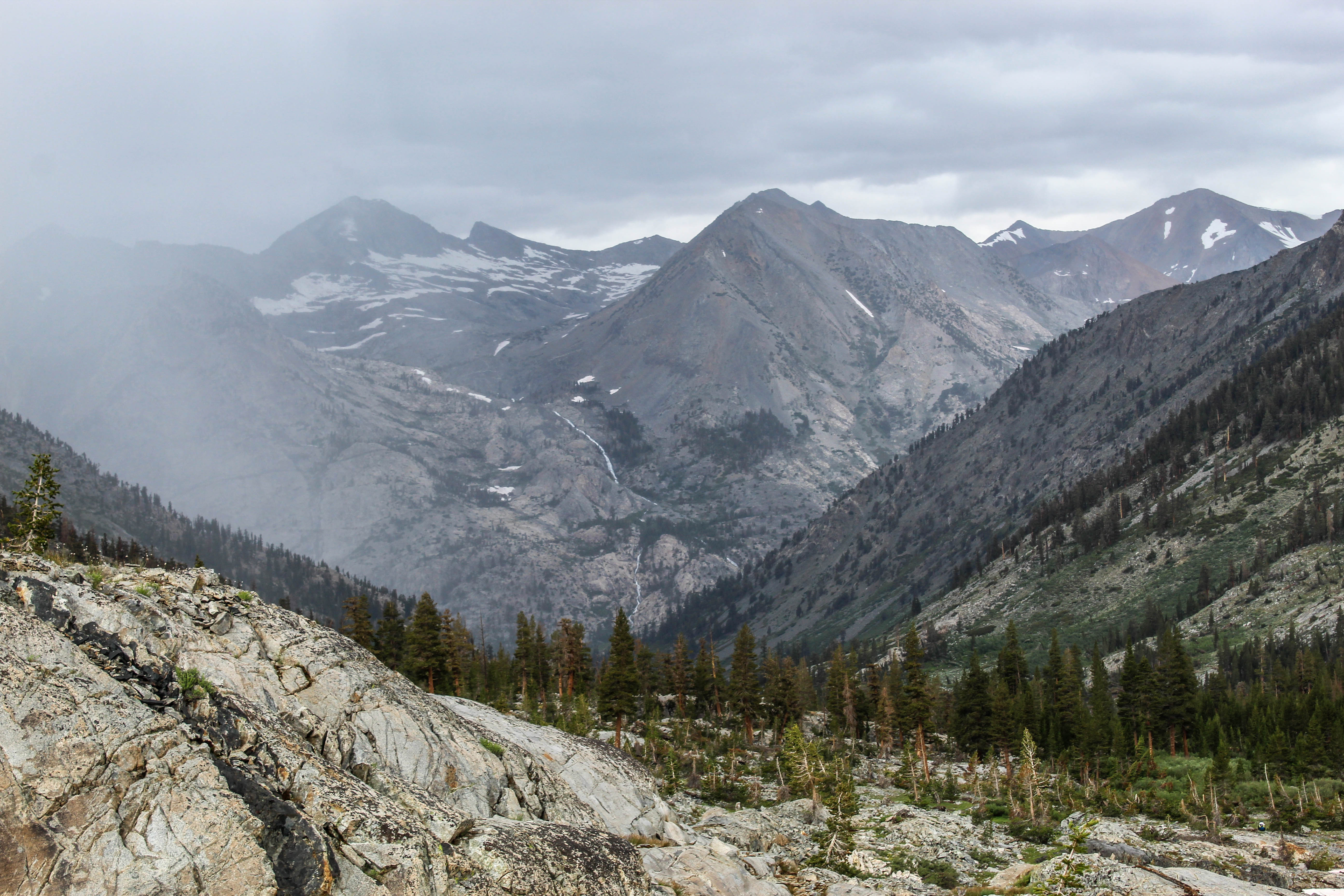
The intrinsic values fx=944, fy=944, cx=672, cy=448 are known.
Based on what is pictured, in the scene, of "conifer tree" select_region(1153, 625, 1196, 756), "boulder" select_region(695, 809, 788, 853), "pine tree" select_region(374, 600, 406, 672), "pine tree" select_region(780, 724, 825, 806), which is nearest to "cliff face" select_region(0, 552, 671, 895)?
"boulder" select_region(695, 809, 788, 853)

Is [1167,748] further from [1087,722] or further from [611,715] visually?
[611,715]

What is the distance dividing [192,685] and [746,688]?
323 feet

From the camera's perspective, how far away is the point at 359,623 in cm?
10038

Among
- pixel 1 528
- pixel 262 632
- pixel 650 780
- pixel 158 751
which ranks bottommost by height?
pixel 650 780

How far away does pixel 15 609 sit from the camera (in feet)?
72.5

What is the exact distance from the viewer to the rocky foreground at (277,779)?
19.5m

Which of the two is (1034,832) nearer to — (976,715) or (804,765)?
(804,765)

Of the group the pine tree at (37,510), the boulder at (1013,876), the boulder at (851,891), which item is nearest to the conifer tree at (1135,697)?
the boulder at (1013,876)

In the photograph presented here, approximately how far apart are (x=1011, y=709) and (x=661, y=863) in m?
79.7

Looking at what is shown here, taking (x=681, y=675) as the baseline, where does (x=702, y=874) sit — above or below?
below

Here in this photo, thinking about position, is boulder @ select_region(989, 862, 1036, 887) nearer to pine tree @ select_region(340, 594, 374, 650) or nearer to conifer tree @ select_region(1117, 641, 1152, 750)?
conifer tree @ select_region(1117, 641, 1152, 750)

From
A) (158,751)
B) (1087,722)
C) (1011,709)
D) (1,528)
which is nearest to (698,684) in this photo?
(1011,709)

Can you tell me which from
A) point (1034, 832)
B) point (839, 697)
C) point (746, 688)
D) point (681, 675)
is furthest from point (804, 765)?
point (839, 697)

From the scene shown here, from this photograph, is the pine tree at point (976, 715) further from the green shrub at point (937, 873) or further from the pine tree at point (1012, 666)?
the green shrub at point (937, 873)
